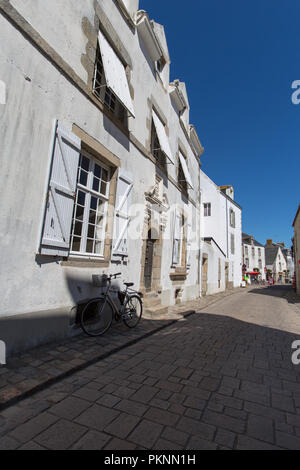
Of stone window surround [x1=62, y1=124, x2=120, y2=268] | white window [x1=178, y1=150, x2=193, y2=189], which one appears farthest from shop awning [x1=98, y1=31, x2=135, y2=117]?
white window [x1=178, y1=150, x2=193, y2=189]

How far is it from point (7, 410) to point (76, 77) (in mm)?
4995

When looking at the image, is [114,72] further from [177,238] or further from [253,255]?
[253,255]

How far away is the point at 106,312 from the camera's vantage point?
512 centimetres

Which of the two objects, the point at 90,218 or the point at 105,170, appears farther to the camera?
the point at 105,170

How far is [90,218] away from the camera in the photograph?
5.19m

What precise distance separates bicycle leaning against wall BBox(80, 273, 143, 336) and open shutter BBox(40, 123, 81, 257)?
4.00 feet

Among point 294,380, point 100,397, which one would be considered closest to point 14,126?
point 100,397

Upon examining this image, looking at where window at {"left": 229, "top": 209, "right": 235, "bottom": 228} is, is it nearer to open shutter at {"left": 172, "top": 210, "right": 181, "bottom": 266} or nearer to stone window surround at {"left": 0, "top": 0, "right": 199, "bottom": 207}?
open shutter at {"left": 172, "top": 210, "right": 181, "bottom": 266}

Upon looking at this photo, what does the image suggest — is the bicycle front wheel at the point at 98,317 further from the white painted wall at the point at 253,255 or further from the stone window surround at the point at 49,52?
the white painted wall at the point at 253,255

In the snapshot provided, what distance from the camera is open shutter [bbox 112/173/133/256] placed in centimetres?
563

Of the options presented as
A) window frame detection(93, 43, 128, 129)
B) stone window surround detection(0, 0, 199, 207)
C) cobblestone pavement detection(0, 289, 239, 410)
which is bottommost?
cobblestone pavement detection(0, 289, 239, 410)

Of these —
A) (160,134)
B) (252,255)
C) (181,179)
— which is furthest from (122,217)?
(252,255)
